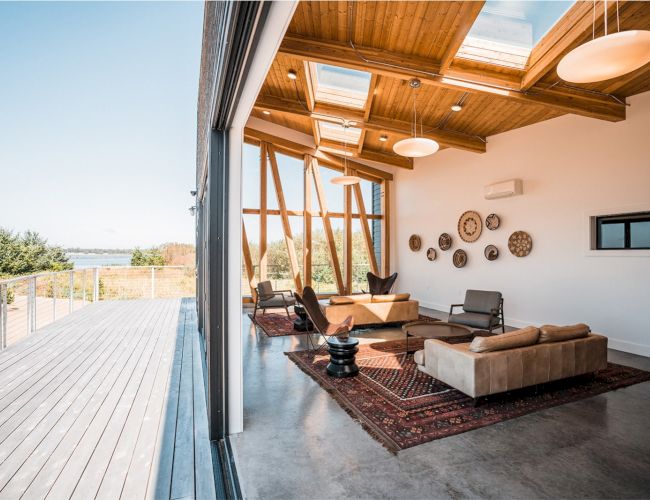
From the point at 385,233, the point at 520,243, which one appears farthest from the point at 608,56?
the point at 385,233

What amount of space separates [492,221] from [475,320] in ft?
8.59

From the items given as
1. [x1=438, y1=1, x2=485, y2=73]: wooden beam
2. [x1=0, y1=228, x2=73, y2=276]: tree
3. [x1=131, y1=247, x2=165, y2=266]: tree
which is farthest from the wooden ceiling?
[x1=0, y1=228, x2=73, y2=276]: tree

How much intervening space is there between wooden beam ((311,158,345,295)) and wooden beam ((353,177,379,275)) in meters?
1.05

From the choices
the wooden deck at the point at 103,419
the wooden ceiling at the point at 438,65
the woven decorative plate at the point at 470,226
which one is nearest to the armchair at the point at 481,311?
the woven decorative plate at the point at 470,226

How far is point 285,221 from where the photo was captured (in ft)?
29.8

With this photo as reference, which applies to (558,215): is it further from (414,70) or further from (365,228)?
(365,228)

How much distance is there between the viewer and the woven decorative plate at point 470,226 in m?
7.31

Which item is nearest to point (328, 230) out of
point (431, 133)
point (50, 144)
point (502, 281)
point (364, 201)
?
point (364, 201)

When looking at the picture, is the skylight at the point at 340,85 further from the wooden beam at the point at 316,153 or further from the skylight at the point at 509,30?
the wooden beam at the point at 316,153

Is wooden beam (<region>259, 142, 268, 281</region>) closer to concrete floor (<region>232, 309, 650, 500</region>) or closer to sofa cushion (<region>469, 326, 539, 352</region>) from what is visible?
concrete floor (<region>232, 309, 650, 500</region>)

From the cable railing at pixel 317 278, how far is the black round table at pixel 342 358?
5.47 meters

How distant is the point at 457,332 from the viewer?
4.55 m

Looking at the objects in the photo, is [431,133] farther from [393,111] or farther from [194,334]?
[194,334]

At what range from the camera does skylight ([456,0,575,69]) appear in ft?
13.0
